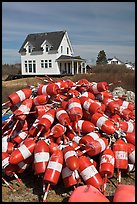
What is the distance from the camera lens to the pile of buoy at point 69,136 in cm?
365

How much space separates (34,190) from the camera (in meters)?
3.78

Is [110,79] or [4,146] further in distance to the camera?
[110,79]

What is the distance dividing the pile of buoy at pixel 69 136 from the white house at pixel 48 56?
31.1m

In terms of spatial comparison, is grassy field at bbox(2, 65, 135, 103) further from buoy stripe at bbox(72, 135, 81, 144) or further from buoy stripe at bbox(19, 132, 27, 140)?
buoy stripe at bbox(72, 135, 81, 144)

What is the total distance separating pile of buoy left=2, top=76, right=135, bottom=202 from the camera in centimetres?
365

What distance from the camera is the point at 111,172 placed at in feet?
12.4

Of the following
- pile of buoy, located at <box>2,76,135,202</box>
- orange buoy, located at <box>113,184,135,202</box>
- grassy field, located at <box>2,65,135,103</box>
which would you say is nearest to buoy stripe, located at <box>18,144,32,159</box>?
pile of buoy, located at <box>2,76,135,202</box>

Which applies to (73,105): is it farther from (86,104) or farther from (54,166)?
(54,166)

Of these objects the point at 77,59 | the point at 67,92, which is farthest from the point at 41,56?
the point at 67,92

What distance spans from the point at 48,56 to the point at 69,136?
32.9 m

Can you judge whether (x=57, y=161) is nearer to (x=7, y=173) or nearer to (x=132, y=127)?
(x=7, y=173)

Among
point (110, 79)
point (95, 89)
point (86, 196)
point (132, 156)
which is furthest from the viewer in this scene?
point (110, 79)

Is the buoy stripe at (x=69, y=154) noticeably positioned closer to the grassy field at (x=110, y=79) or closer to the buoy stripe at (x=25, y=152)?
the buoy stripe at (x=25, y=152)

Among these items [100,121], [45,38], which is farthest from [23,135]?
[45,38]
